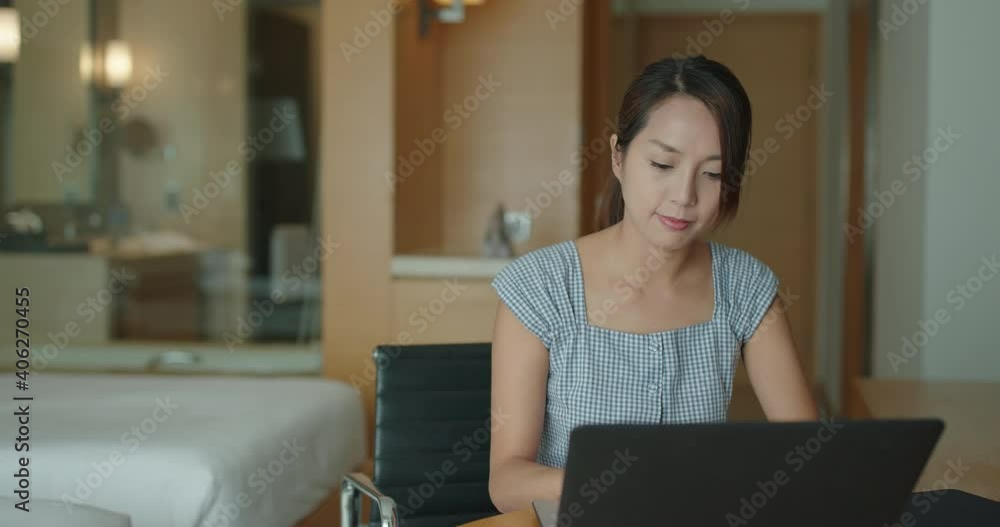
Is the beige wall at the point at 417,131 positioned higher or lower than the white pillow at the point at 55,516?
higher

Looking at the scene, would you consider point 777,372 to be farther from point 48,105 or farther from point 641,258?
point 48,105

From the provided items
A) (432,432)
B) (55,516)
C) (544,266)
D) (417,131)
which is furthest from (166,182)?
(544,266)

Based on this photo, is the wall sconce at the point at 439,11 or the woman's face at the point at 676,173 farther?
the wall sconce at the point at 439,11

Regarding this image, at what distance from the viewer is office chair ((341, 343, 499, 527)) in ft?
6.79

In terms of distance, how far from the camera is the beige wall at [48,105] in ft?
14.4

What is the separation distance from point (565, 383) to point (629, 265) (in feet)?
0.74

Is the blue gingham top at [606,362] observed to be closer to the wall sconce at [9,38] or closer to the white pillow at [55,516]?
the white pillow at [55,516]

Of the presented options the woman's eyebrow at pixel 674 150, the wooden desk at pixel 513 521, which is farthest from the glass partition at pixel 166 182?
the wooden desk at pixel 513 521

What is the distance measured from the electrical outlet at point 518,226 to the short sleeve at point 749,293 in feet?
8.84

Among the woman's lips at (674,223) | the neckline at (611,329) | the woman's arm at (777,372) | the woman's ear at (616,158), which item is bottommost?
the woman's arm at (777,372)

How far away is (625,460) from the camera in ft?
3.24

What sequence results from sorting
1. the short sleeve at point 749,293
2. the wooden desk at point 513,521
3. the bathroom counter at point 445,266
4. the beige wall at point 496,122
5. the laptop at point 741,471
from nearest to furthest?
the laptop at point 741,471 < the wooden desk at point 513,521 < the short sleeve at point 749,293 < the bathroom counter at point 445,266 < the beige wall at point 496,122

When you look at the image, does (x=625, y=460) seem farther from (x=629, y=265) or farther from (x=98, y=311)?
(x=98, y=311)

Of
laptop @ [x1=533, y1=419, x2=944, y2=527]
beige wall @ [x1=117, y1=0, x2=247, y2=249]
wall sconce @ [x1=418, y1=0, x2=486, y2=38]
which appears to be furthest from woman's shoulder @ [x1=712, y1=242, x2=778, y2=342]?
beige wall @ [x1=117, y1=0, x2=247, y2=249]
